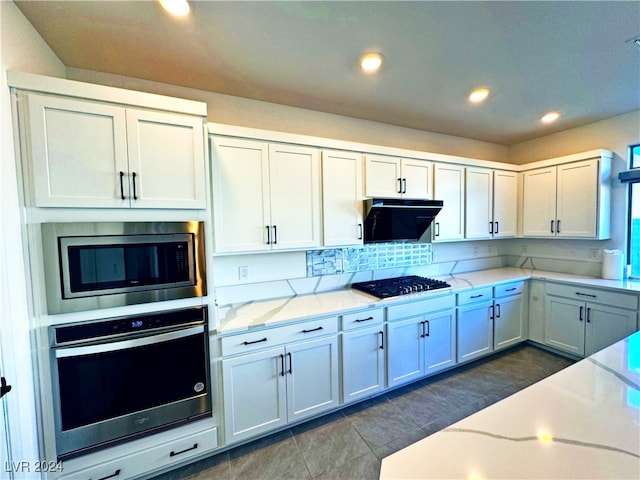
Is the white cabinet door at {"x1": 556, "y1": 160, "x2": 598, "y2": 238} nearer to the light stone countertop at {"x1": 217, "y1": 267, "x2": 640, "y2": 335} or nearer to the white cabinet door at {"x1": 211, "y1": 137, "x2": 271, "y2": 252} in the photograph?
the light stone countertop at {"x1": 217, "y1": 267, "x2": 640, "y2": 335}

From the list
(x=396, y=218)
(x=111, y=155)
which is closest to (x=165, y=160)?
(x=111, y=155)

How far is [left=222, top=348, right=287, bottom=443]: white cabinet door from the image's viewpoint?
180 centimetres

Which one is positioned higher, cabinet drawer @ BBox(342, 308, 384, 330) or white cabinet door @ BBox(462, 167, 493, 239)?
white cabinet door @ BBox(462, 167, 493, 239)

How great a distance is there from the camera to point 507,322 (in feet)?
10.4

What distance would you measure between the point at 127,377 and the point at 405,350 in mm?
2141

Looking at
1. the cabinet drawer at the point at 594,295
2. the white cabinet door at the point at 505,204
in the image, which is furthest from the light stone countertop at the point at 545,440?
the white cabinet door at the point at 505,204

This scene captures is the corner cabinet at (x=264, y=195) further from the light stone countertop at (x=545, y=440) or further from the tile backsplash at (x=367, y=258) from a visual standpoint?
the light stone countertop at (x=545, y=440)

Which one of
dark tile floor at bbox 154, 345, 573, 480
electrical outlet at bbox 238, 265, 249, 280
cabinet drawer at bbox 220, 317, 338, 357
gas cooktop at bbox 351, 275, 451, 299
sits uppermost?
electrical outlet at bbox 238, 265, 249, 280

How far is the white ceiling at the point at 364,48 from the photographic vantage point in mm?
1429

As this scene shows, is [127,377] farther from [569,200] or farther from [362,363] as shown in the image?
[569,200]

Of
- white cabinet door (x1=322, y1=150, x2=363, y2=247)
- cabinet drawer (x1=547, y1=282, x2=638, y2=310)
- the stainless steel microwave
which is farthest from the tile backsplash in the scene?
cabinet drawer (x1=547, y1=282, x2=638, y2=310)

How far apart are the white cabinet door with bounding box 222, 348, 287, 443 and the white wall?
945 millimetres

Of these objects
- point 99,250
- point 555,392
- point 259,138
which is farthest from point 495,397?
point 99,250

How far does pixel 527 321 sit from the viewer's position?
11.0ft
